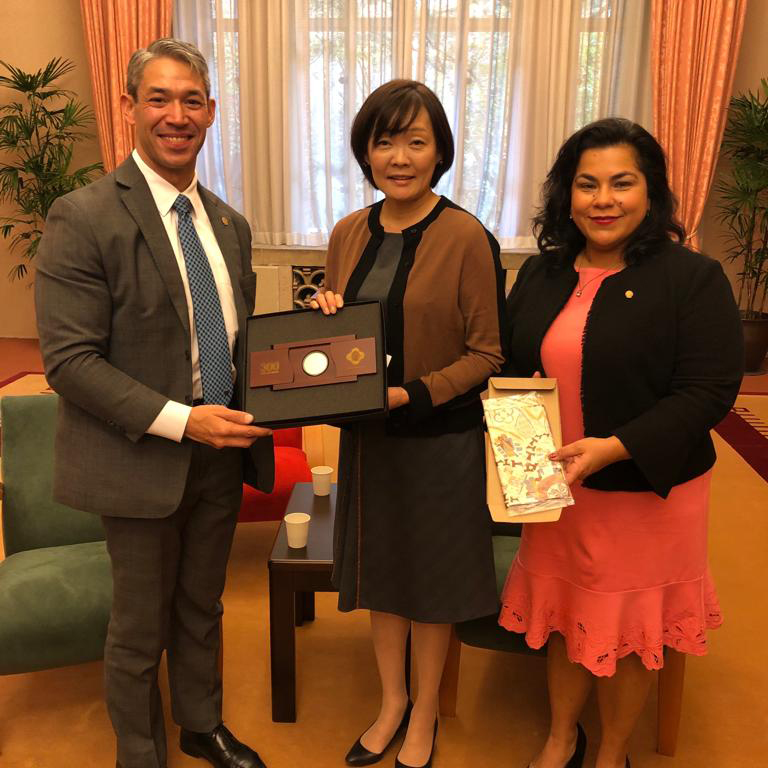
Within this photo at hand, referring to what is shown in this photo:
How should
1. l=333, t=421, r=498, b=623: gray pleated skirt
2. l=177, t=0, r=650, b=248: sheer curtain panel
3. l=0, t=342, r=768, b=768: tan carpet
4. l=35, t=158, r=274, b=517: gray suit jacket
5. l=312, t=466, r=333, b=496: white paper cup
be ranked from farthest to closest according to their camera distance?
1. l=177, t=0, r=650, b=248: sheer curtain panel
2. l=312, t=466, r=333, b=496: white paper cup
3. l=0, t=342, r=768, b=768: tan carpet
4. l=333, t=421, r=498, b=623: gray pleated skirt
5. l=35, t=158, r=274, b=517: gray suit jacket

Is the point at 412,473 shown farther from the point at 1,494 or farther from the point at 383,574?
the point at 1,494

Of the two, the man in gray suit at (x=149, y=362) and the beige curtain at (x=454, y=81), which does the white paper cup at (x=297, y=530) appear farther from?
the beige curtain at (x=454, y=81)

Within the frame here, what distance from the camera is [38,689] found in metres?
2.13

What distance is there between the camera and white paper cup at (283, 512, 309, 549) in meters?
2.04

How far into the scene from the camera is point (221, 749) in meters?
1.82

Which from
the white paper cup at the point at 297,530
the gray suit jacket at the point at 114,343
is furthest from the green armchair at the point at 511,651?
the gray suit jacket at the point at 114,343

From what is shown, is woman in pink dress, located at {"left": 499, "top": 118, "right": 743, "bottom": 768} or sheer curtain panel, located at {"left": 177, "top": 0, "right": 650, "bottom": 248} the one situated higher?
sheer curtain panel, located at {"left": 177, "top": 0, "right": 650, "bottom": 248}

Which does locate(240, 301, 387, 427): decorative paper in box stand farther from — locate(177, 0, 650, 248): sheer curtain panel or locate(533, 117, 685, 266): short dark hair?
locate(177, 0, 650, 248): sheer curtain panel

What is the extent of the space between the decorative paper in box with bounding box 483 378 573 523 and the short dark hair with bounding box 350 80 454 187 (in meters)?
0.56

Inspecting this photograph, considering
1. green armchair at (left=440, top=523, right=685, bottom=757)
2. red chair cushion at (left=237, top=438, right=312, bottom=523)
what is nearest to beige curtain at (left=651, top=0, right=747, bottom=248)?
red chair cushion at (left=237, top=438, right=312, bottom=523)

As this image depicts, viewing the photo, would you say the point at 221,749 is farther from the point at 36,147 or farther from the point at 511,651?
the point at 36,147

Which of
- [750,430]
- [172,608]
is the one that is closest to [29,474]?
[172,608]

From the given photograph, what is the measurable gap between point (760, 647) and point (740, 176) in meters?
3.75

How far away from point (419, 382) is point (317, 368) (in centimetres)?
22
